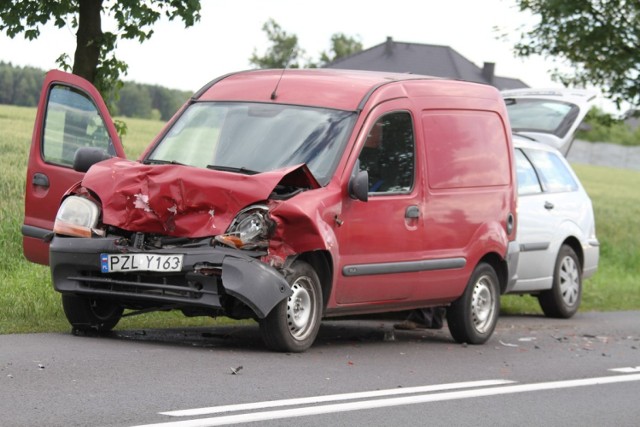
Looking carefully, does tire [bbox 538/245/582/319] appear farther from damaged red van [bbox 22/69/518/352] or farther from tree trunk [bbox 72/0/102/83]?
tree trunk [bbox 72/0/102/83]

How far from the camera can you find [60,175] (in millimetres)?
11109

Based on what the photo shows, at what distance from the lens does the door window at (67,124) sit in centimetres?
1131

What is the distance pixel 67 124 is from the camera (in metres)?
11.4

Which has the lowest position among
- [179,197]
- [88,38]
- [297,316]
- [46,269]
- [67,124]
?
[46,269]

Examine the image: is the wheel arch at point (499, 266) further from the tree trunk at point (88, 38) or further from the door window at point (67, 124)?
the tree trunk at point (88, 38)

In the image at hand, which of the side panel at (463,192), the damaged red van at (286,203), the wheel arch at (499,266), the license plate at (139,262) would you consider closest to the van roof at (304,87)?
the damaged red van at (286,203)

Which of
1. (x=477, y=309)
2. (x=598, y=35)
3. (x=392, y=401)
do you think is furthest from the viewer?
(x=598, y=35)

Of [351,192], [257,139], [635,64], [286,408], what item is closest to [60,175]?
[257,139]

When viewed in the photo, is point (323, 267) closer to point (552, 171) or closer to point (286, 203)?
point (286, 203)

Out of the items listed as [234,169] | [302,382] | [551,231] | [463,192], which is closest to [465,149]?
[463,192]

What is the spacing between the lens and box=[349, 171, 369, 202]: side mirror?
31.6 ft

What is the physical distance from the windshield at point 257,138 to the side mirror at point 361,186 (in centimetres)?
20

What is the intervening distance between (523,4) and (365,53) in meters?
24.2

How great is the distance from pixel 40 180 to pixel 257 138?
82.1 inches
